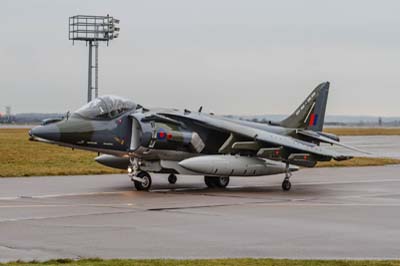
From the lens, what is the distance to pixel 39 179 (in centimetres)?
2505

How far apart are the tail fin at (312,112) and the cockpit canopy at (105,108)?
5.81 m

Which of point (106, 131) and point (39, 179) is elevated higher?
point (106, 131)

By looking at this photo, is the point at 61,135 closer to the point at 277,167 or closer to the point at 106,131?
the point at 106,131

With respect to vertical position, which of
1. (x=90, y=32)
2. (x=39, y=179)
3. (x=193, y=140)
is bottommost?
(x=39, y=179)

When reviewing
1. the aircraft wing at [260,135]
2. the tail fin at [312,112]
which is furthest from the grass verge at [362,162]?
the aircraft wing at [260,135]

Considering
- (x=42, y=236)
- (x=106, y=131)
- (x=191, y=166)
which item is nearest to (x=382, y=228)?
(x=42, y=236)

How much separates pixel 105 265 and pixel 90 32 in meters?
46.8

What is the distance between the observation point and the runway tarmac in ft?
37.3

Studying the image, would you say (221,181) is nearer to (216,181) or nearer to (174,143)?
(216,181)

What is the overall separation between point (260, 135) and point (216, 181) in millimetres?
2073

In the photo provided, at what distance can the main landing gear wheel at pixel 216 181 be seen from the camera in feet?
76.1

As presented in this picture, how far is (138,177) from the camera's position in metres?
21.7

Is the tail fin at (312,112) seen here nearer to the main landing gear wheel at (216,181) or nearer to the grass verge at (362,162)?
the main landing gear wheel at (216,181)

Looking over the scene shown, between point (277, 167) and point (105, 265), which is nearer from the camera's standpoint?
point (105, 265)
